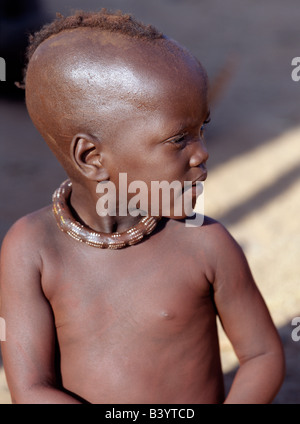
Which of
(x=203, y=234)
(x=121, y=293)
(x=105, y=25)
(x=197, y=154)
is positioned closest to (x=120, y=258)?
(x=121, y=293)

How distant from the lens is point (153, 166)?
1.54 m

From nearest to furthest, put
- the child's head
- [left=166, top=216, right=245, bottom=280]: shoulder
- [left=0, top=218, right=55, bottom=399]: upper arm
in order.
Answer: the child's head → [left=0, top=218, right=55, bottom=399]: upper arm → [left=166, top=216, right=245, bottom=280]: shoulder

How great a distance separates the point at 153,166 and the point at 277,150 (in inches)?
147

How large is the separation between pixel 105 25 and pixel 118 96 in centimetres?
16

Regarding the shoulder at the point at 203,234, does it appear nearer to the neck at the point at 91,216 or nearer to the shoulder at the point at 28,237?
the neck at the point at 91,216

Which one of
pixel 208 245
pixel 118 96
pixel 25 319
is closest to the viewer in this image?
pixel 118 96

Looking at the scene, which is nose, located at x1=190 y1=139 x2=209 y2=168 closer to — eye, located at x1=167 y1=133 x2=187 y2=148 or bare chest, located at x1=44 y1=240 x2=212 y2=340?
eye, located at x1=167 y1=133 x2=187 y2=148

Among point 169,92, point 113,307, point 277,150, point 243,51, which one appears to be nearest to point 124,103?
point 169,92

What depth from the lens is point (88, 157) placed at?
1566mm

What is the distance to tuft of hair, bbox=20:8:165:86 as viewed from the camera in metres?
1.48

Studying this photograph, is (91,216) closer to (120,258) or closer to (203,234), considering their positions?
(120,258)

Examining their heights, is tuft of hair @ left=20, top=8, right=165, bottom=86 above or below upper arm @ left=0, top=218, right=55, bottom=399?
above

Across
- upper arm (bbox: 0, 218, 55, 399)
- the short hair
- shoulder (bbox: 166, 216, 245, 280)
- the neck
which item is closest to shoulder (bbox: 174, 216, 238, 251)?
shoulder (bbox: 166, 216, 245, 280)

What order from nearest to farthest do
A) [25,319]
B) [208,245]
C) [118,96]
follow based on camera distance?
[118,96]
[25,319]
[208,245]
